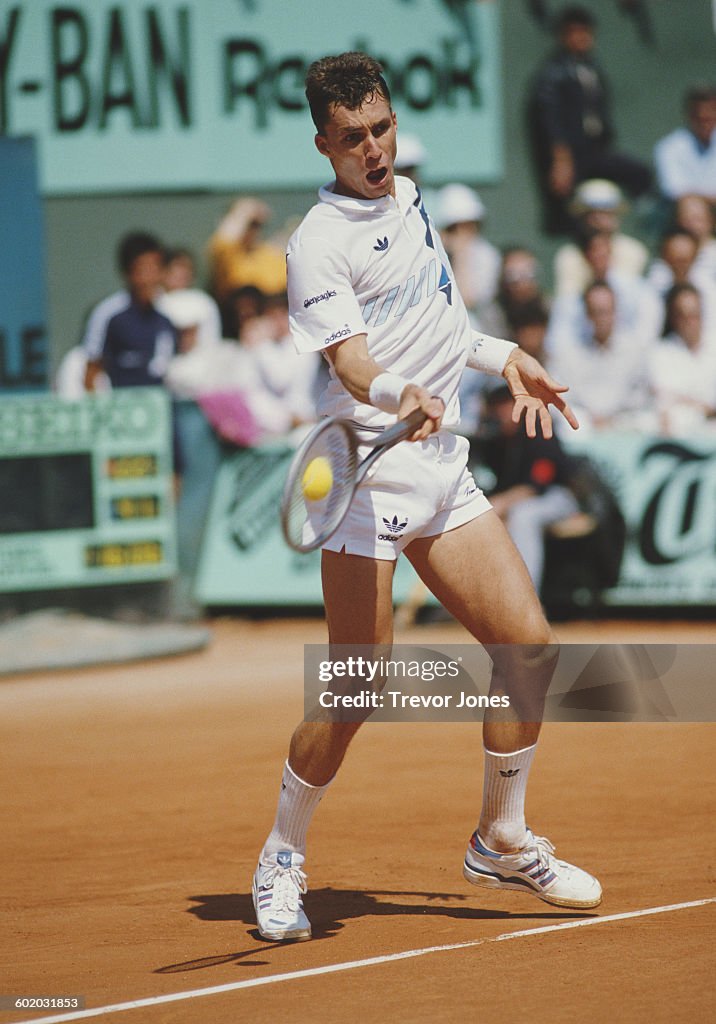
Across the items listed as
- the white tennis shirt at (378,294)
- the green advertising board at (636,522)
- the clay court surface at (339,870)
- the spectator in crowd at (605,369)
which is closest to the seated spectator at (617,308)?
the spectator in crowd at (605,369)

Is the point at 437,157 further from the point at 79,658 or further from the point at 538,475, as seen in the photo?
the point at 79,658

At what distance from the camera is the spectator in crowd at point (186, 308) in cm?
1266

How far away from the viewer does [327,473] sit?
4.61 m

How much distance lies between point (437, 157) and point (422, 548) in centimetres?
1009

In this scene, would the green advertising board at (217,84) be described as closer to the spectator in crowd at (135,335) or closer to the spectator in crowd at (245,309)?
the spectator in crowd at (135,335)

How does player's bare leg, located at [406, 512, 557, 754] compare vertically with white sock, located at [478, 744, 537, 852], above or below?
above

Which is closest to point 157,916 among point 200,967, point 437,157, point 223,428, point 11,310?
point 200,967

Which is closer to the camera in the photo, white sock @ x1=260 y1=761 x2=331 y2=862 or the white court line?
the white court line

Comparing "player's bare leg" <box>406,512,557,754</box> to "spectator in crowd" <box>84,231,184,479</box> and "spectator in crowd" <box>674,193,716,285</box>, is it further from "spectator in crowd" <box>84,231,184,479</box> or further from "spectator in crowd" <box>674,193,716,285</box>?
"spectator in crowd" <box>674,193,716,285</box>

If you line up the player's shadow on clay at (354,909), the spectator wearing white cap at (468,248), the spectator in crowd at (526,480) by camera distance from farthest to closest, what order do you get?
the spectator wearing white cap at (468,248), the spectator in crowd at (526,480), the player's shadow on clay at (354,909)

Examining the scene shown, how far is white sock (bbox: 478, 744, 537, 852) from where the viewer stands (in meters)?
5.02

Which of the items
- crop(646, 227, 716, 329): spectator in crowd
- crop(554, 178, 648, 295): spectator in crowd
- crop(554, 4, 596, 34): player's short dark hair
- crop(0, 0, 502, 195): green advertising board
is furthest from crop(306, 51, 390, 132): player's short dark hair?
crop(554, 4, 596, 34): player's short dark hair

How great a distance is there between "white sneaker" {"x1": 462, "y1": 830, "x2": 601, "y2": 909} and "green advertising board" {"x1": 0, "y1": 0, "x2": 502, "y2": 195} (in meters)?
9.57

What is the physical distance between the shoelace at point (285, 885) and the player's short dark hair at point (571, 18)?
10.9 meters
